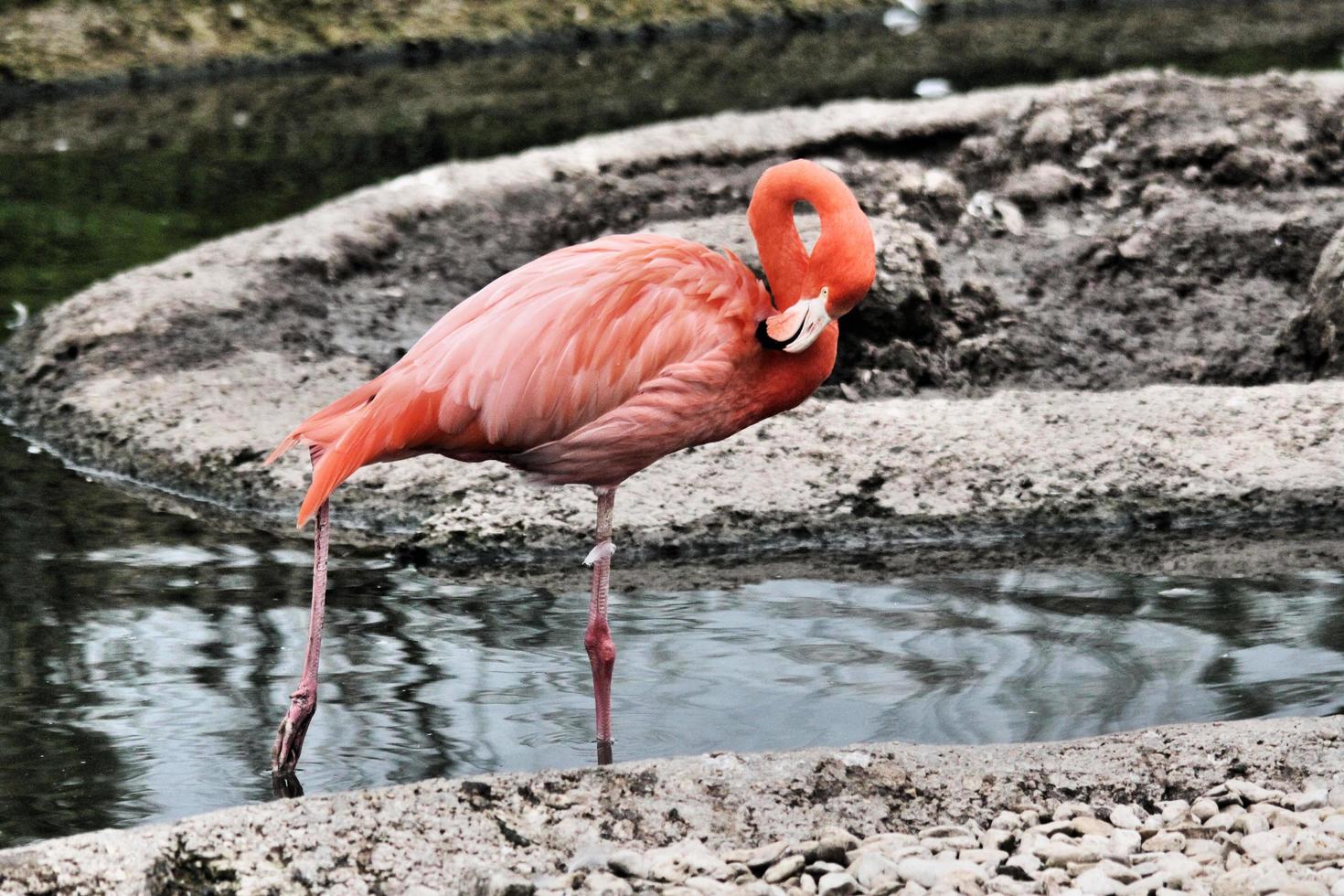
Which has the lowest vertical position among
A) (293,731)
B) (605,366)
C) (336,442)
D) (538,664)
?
(538,664)

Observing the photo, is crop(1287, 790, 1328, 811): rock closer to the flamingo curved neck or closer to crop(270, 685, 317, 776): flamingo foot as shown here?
the flamingo curved neck

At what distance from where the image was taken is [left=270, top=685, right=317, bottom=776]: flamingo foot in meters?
3.36

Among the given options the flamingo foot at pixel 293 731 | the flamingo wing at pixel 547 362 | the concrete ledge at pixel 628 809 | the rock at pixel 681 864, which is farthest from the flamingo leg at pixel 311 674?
the rock at pixel 681 864

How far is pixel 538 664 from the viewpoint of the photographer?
13.5 feet

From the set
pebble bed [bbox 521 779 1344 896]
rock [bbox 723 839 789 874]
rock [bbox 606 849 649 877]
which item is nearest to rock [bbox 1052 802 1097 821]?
pebble bed [bbox 521 779 1344 896]

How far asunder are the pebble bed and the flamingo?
724 mm

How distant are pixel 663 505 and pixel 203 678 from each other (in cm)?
143

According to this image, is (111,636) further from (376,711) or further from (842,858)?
(842,858)

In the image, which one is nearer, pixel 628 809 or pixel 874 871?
pixel 874 871

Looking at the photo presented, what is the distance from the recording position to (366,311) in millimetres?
6945

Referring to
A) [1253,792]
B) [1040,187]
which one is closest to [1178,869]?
[1253,792]

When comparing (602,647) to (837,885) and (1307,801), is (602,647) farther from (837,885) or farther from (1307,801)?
(1307,801)

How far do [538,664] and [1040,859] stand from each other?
58.8 inches

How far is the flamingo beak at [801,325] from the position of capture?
348cm
